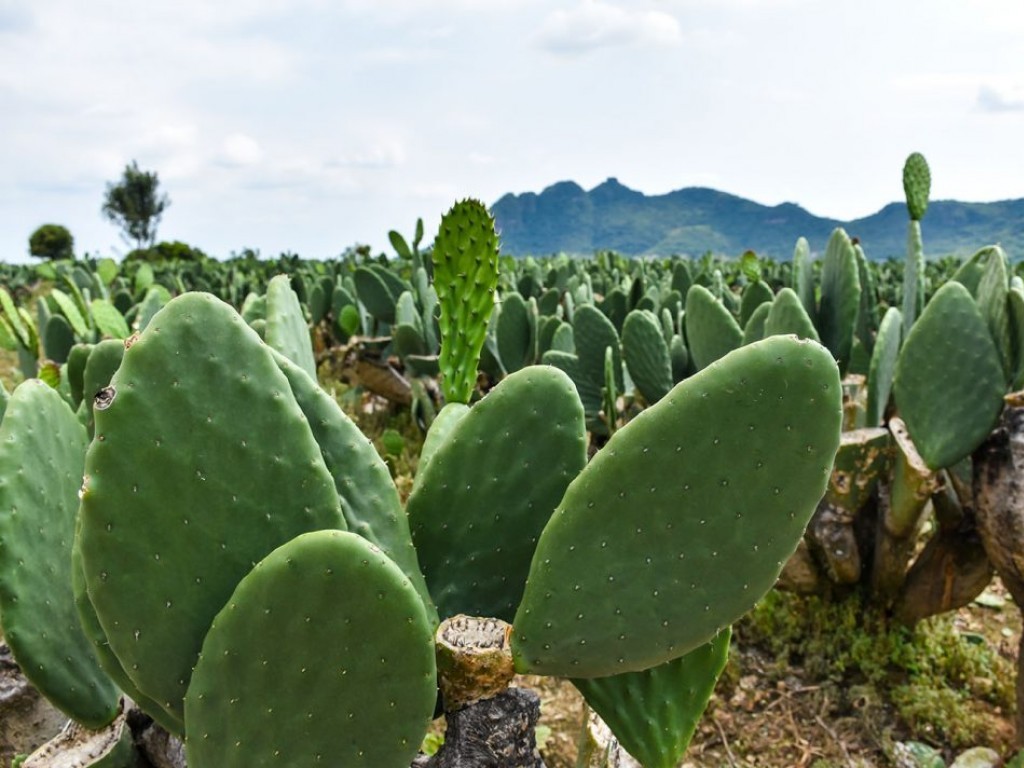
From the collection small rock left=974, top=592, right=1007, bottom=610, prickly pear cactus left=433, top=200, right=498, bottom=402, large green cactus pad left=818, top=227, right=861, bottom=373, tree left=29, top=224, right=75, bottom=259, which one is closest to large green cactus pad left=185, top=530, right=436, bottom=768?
prickly pear cactus left=433, top=200, right=498, bottom=402

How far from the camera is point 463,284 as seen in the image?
175cm

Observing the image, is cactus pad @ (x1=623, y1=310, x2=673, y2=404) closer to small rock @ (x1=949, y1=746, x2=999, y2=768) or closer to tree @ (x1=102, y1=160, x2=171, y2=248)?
small rock @ (x1=949, y1=746, x2=999, y2=768)

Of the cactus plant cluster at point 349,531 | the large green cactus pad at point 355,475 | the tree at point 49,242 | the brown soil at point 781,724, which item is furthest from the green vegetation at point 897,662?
the tree at point 49,242

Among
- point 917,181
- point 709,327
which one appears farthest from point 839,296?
point 917,181

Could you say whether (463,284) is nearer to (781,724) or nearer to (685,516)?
(685,516)

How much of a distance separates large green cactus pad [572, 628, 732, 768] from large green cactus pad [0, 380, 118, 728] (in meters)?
0.72

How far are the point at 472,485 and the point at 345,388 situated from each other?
490 centimetres

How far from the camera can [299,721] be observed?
0.92m

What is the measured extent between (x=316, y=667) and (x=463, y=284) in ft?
3.25

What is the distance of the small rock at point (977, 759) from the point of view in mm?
2430

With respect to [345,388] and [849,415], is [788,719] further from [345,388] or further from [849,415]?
[345,388]

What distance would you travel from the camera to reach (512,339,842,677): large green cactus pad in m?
0.94

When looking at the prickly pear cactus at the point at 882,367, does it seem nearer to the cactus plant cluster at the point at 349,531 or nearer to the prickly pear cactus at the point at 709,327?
the prickly pear cactus at the point at 709,327

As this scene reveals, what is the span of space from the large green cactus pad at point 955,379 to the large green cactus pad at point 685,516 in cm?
157
